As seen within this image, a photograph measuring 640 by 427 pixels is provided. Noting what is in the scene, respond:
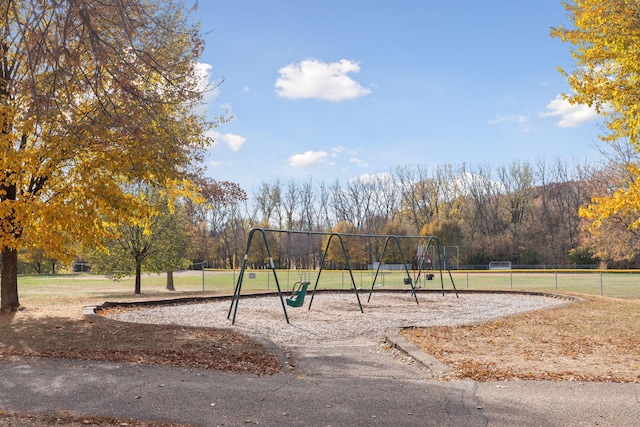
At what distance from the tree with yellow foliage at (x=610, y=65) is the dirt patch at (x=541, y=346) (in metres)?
2.72

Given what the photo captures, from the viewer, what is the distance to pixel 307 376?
24.0 ft

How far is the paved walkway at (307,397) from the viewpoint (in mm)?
5387

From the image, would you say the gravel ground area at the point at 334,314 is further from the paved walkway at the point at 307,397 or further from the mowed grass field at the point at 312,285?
the paved walkway at the point at 307,397

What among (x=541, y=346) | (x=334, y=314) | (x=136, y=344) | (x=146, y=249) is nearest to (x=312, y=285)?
(x=146, y=249)

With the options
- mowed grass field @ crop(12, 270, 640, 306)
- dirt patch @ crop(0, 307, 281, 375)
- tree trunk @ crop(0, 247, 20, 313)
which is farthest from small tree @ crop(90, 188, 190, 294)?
dirt patch @ crop(0, 307, 281, 375)

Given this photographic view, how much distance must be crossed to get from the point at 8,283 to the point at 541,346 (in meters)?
12.6

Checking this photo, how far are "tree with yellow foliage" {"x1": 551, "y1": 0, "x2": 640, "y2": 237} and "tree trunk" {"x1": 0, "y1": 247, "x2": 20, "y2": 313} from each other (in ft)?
46.0

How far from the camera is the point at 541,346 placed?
32.3 ft

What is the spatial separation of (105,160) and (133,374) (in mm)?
6409

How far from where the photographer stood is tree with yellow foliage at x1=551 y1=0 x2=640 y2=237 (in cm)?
1185

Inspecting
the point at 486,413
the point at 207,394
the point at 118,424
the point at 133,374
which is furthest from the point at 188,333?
the point at 486,413

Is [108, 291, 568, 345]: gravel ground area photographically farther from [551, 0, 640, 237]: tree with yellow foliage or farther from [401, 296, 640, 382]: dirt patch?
[551, 0, 640, 237]: tree with yellow foliage

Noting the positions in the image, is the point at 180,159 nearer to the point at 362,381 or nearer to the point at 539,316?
the point at 362,381

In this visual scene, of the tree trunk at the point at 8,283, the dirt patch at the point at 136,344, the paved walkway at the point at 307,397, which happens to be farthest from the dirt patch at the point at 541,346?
the tree trunk at the point at 8,283
